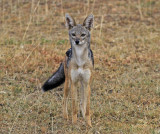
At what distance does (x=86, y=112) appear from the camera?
6.34 metres

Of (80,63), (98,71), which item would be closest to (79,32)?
(80,63)

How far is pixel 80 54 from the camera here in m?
6.24

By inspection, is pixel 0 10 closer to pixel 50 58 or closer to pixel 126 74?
pixel 50 58

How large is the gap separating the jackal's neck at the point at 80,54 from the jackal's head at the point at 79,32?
0.29 ft

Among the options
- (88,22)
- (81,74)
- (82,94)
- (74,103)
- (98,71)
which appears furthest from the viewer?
(98,71)

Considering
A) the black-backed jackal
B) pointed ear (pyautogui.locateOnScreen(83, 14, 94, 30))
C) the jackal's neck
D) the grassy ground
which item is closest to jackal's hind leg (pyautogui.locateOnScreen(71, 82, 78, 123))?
the black-backed jackal

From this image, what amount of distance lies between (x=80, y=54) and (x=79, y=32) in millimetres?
358

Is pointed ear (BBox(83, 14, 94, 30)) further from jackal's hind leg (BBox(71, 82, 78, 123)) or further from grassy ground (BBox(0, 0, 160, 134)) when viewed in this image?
grassy ground (BBox(0, 0, 160, 134))

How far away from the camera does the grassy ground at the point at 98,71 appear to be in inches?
252

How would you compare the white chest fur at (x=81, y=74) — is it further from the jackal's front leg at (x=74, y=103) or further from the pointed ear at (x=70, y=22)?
the pointed ear at (x=70, y=22)

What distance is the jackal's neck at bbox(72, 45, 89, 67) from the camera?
20.4ft

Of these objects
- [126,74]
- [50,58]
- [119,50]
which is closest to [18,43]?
[50,58]

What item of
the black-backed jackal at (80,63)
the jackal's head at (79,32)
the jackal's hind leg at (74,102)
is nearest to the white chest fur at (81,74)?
the black-backed jackal at (80,63)

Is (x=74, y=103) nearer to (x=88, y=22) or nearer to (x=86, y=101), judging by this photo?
(x=86, y=101)
